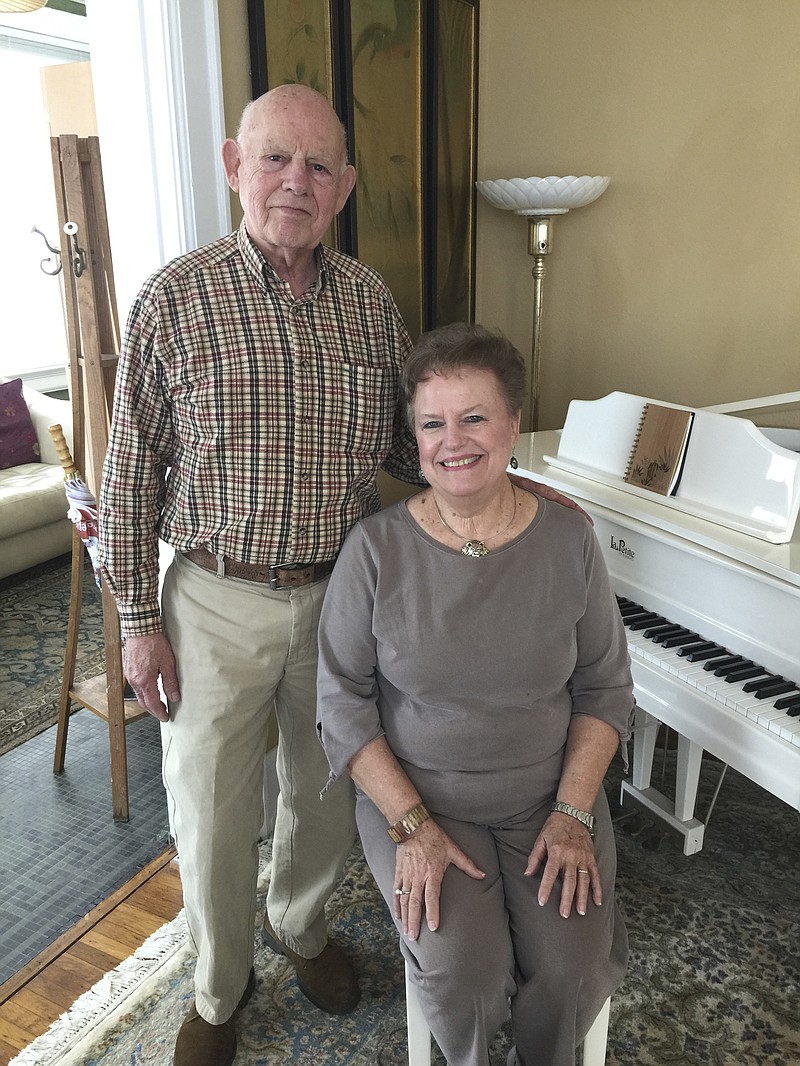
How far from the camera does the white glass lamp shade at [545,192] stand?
269 cm

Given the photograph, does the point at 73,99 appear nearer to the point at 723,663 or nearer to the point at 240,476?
the point at 240,476

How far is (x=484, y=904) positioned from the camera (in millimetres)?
A: 1352

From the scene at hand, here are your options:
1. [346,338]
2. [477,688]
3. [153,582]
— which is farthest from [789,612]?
[153,582]

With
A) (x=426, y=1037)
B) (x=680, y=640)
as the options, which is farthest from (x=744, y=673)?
(x=426, y=1037)

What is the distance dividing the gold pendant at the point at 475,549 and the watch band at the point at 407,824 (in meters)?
0.42

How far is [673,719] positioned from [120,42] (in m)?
1.73

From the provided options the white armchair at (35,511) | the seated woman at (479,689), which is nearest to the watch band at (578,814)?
the seated woman at (479,689)

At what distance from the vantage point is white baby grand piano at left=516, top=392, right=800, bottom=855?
5.21ft

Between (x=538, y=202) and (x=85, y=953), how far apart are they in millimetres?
2440

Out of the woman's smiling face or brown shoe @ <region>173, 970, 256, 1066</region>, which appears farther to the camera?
brown shoe @ <region>173, 970, 256, 1066</region>

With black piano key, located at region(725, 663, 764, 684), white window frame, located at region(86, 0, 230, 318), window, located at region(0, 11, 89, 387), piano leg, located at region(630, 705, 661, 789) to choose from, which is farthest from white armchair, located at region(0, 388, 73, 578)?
black piano key, located at region(725, 663, 764, 684)

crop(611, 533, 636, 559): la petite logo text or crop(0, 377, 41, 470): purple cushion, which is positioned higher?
crop(611, 533, 636, 559): la petite logo text

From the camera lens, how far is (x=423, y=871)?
1.35 metres

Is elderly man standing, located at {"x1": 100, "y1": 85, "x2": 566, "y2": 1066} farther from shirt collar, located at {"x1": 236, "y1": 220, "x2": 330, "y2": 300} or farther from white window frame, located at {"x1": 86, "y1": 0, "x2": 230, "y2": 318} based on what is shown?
white window frame, located at {"x1": 86, "y1": 0, "x2": 230, "y2": 318}
